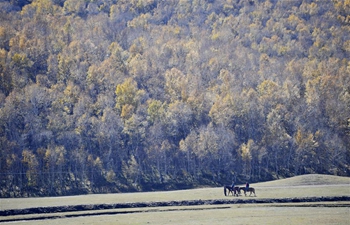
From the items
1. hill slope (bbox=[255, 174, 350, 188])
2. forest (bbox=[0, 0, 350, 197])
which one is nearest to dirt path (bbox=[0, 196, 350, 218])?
hill slope (bbox=[255, 174, 350, 188])

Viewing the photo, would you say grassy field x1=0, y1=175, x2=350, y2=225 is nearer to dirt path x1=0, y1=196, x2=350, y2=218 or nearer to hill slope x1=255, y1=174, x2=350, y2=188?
hill slope x1=255, y1=174, x2=350, y2=188

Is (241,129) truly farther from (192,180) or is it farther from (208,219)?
(208,219)

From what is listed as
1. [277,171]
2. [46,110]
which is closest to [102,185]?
[46,110]

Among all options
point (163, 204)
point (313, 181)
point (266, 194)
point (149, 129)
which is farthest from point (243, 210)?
point (149, 129)

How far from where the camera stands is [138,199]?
8119 centimetres

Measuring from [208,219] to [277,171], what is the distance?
81.7 meters

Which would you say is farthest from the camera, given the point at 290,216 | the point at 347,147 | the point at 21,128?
the point at 347,147

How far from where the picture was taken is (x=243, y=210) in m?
68.4

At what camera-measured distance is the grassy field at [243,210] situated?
60438 millimetres

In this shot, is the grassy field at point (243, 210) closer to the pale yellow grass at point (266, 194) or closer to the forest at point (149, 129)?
the pale yellow grass at point (266, 194)

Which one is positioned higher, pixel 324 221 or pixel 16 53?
pixel 16 53

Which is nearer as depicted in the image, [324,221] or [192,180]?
[324,221]

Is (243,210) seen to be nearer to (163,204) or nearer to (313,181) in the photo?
(163,204)

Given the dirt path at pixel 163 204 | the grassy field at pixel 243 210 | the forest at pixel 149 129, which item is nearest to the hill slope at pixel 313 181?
the grassy field at pixel 243 210
